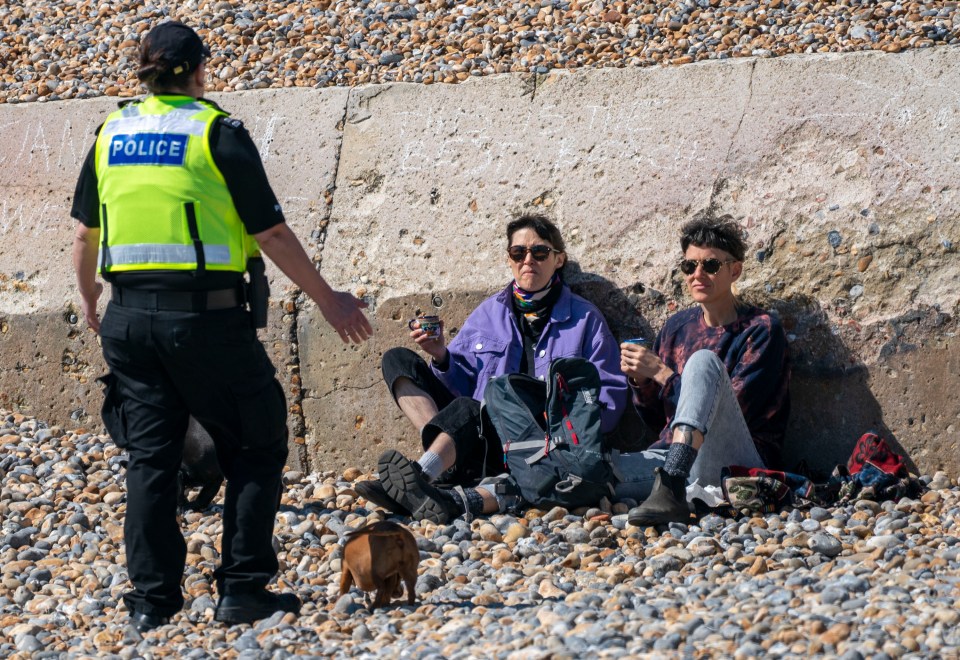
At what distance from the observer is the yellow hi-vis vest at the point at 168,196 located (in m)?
3.96

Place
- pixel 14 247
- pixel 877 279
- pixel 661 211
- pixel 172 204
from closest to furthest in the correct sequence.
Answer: pixel 172 204 < pixel 877 279 < pixel 661 211 < pixel 14 247

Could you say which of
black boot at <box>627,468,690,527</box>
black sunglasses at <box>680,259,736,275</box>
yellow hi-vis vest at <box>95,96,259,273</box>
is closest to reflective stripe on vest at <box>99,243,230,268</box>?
yellow hi-vis vest at <box>95,96,259,273</box>

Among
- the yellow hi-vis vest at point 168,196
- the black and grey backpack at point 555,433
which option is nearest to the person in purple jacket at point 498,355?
the black and grey backpack at point 555,433

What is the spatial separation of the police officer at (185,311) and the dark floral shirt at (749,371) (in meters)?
1.78

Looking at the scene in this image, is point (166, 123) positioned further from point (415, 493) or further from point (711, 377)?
point (711, 377)

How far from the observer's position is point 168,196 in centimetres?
396

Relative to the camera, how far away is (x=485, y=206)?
20.6 ft

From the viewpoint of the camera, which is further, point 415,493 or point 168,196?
point 415,493

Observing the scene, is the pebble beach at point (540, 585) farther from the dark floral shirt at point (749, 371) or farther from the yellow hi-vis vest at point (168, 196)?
the yellow hi-vis vest at point (168, 196)

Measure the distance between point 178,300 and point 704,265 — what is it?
7.63ft

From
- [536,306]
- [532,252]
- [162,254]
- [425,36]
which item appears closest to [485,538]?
[536,306]

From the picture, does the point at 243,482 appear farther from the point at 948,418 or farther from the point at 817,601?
the point at 948,418

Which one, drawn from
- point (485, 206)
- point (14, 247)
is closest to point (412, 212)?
point (485, 206)

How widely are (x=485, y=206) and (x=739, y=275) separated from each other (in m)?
1.25
